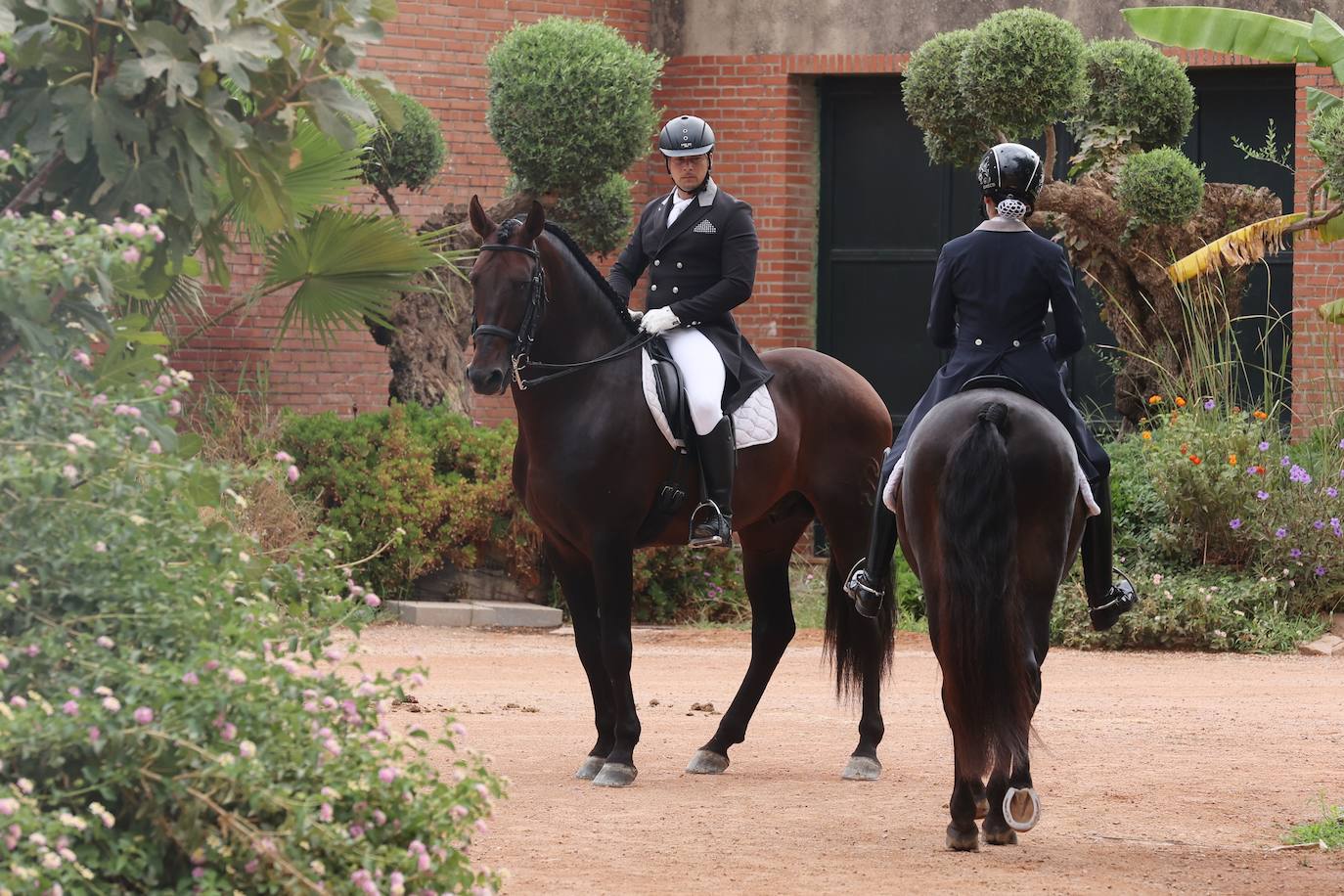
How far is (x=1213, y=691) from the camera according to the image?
34.8ft

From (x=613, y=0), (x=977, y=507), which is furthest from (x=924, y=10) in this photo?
(x=977, y=507)

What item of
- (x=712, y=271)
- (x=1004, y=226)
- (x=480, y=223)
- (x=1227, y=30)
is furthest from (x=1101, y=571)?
(x=1227, y=30)

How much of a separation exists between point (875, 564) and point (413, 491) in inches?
266

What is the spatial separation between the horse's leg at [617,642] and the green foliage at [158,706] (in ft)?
11.0

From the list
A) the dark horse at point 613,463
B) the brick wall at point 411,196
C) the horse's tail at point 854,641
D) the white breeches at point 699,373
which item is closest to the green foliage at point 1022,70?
the brick wall at point 411,196

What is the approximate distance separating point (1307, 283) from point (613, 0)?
6.44 meters

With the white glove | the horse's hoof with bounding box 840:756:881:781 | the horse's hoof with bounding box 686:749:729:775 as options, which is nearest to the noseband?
the white glove

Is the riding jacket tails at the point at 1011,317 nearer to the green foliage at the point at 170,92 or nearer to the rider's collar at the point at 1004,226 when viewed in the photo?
the rider's collar at the point at 1004,226

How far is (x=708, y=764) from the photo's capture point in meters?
7.96

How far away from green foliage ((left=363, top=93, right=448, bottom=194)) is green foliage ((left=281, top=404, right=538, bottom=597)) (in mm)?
1737

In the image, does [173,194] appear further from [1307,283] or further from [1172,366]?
[1307,283]

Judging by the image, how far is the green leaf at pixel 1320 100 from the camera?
12539mm

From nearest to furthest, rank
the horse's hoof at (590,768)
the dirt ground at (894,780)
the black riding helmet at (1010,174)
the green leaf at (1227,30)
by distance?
the dirt ground at (894,780) → the black riding helmet at (1010,174) → the horse's hoof at (590,768) → the green leaf at (1227,30)

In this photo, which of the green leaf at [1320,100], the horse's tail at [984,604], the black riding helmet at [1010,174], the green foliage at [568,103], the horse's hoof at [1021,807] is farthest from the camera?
the green foliage at [568,103]
